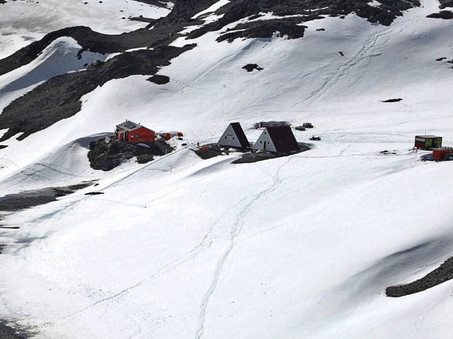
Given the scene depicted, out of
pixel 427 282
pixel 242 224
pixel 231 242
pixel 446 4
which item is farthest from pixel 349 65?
pixel 427 282

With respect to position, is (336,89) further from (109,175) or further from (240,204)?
(240,204)

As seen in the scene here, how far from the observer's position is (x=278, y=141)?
60.6 metres

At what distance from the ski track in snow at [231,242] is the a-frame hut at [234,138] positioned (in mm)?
9201

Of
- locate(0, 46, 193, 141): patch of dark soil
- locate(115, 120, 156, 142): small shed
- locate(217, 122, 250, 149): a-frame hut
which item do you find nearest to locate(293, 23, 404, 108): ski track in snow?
locate(217, 122, 250, 149): a-frame hut

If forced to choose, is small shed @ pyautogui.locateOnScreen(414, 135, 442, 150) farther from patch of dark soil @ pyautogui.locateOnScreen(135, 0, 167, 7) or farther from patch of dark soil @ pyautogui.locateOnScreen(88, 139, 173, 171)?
patch of dark soil @ pyautogui.locateOnScreen(135, 0, 167, 7)

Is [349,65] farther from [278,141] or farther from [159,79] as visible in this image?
[278,141]

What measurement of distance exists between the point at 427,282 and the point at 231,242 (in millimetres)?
15300

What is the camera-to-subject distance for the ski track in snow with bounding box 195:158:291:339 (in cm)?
3076

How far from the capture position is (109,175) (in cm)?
6272

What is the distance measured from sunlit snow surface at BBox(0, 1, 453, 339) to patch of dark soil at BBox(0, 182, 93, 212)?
6.47 ft

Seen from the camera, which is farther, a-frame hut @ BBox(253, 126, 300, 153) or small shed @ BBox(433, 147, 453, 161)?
a-frame hut @ BBox(253, 126, 300, 153)

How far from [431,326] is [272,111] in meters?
57.7

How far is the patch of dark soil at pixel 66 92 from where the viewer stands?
82250 mm

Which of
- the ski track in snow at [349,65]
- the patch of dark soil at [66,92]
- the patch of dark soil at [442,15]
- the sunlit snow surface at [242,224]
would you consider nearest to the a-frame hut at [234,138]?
the sunlit snow surface at [242,224]
